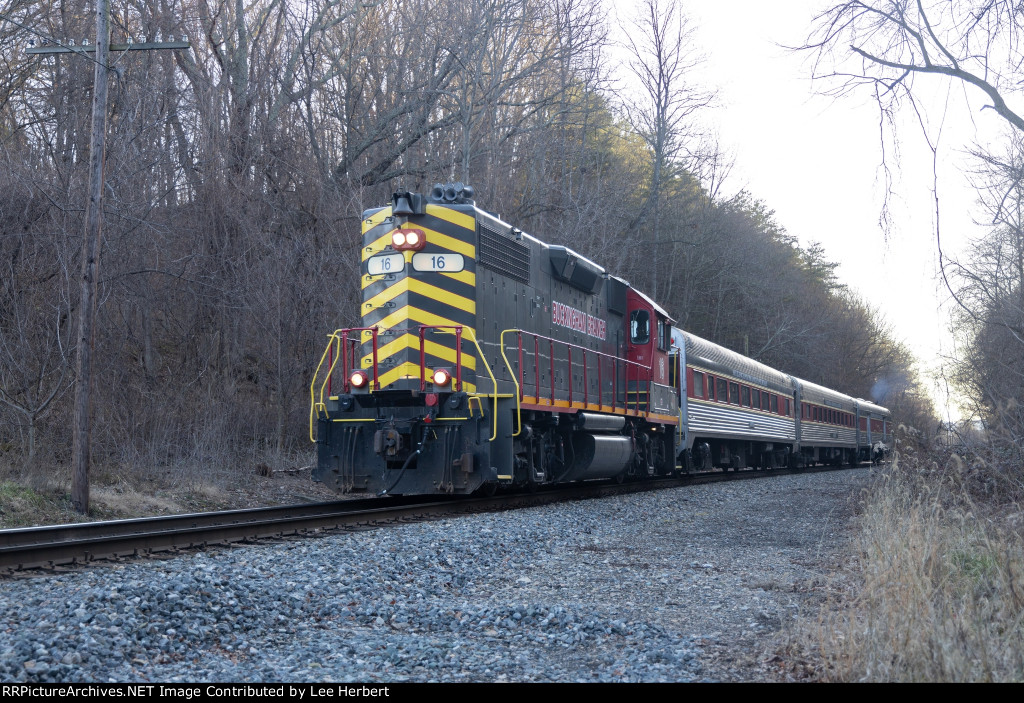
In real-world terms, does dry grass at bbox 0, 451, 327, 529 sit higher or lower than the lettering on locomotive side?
lower

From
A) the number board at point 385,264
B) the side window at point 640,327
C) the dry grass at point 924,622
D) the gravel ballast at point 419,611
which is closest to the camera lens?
the dry grass at point 924,622

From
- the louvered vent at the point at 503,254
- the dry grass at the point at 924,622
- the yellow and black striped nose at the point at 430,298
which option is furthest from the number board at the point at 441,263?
the dry grass at the point at 924,622

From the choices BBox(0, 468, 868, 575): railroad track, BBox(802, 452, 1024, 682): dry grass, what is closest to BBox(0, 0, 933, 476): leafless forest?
BBox(0, 468, 868, 575): railroad track

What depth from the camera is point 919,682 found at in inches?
145

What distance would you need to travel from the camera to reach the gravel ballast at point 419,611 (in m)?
4.23

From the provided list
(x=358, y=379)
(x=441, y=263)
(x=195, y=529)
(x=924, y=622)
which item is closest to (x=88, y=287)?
(x=358, y=379)

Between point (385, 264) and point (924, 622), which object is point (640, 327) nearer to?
point (385, 264)

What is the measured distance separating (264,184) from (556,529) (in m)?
14.3

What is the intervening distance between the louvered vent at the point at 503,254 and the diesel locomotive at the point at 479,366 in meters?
0.03

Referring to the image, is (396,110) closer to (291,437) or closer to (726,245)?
(291,437)

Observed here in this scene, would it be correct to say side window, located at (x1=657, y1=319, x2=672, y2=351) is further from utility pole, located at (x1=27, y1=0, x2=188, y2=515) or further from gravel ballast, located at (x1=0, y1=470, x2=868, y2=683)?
utility pole, located at (x1=27, y1=0, x2=188, y2=515)

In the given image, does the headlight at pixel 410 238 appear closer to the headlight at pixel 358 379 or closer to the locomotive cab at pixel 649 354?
the headlight at pixel 358 379

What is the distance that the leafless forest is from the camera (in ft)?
46.5

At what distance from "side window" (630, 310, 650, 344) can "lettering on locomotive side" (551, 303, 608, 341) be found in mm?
769
